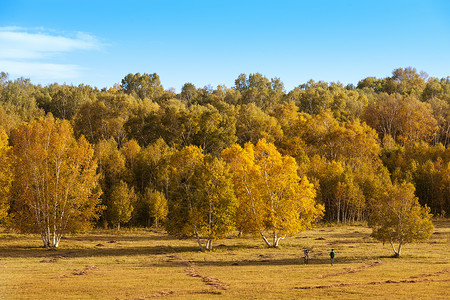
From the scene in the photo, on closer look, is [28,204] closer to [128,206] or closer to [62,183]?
[62,183]

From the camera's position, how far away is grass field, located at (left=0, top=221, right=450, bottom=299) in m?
27.7

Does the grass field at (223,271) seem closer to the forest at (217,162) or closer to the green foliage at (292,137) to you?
the forest at (217,162)

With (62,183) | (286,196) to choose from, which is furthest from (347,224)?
(62,183)

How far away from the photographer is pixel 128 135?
111 metres

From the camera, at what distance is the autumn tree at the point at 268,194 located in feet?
190

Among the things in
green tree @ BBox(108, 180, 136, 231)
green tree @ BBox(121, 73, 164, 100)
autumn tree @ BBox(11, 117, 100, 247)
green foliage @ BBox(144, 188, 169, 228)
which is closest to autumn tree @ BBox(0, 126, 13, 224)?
autumn tree @ BBox(11, 117, 100, 247)

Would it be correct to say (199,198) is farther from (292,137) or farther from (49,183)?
(292,137)

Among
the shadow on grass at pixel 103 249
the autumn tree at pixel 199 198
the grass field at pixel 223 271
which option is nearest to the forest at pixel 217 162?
the autumn tree at pixel 199 198

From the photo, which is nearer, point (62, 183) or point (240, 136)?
point (62, 183)

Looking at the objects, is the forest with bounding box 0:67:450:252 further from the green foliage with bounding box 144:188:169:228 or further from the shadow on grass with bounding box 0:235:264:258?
the shadow on grass with bounding box 0:235:264:258

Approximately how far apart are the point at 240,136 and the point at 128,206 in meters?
49.0

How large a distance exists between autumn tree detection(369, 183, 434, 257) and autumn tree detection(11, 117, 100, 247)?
120ft

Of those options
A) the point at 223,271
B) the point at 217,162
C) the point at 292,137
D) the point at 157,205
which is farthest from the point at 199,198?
the point at 292,137

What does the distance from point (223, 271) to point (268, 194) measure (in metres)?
23.7
